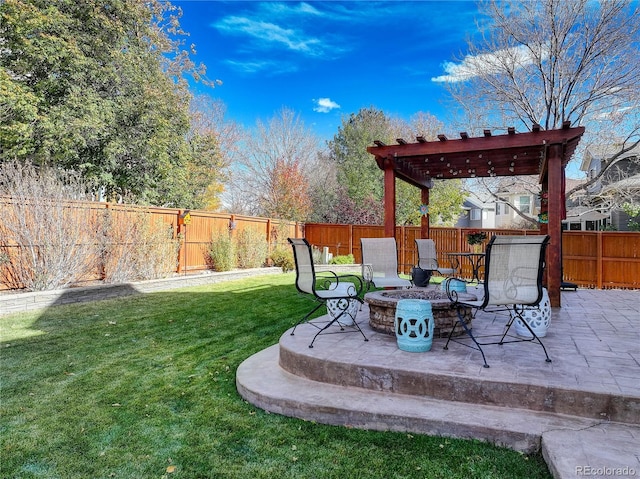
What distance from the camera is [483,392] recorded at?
98.3 inches

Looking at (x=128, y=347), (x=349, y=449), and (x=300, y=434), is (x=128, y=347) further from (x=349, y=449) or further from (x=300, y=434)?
(x=349, y=449)

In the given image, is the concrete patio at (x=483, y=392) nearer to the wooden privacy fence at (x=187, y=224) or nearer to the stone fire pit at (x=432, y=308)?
the stone fire pit at (x=432, y=308)

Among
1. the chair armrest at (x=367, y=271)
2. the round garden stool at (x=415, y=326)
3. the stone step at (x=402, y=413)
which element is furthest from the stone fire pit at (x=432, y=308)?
the chair armrest at (x=367, y=271)

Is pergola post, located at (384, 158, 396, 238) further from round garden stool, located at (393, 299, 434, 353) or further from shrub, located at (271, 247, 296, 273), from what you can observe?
shrub, located at (271, 247, 296, 273)

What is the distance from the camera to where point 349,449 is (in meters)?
2.18

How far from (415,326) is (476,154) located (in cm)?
434

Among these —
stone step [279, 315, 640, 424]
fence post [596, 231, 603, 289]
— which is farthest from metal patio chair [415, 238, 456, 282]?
fence post [596, 231, 603, 289]

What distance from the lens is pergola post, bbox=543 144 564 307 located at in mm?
5336

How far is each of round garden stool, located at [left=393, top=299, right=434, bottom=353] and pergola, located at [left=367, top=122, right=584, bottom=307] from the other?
314cm

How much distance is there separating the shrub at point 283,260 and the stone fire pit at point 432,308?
7.72 meters

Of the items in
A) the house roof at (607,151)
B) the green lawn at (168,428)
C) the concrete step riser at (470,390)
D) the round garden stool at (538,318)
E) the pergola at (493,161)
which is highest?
the house roof at (607,151)

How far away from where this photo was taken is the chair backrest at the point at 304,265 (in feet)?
12.4

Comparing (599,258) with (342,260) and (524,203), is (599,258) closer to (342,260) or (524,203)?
(342,260)

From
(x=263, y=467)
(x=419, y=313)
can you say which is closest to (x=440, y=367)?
(x=419, y=313)
